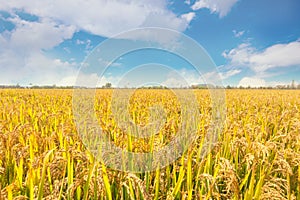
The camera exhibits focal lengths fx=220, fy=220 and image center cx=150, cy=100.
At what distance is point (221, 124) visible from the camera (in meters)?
3.23

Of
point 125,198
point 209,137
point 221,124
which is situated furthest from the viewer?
point 221,124

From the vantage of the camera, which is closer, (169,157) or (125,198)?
(125,198)

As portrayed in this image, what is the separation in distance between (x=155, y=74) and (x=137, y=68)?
16.7 inches

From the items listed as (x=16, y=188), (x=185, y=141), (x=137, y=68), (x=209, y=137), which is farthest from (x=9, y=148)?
(x=137, y=68)

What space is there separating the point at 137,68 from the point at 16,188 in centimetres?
261

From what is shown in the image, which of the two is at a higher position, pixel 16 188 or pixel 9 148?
pixel 9 148

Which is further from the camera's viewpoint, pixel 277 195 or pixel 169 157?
pixel 169 157

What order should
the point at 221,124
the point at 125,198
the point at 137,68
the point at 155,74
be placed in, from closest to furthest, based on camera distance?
the point at 125,198
the point at 221,124
the point at 137,68
the point at 155,74

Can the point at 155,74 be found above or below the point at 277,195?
above

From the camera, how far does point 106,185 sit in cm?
138

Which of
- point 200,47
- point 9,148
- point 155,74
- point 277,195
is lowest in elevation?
point 277,195

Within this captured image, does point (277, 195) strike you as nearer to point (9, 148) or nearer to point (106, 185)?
point (106, 185)

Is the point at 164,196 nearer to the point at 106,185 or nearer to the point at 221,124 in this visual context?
the point at 106,185

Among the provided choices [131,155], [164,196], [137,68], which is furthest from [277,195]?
[137,68]
